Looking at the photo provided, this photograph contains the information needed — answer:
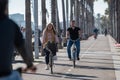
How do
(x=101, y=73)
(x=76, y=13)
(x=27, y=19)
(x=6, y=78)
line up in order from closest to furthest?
(x=6, y=78) → (x=101, y=73) → (x=27, y=19) → (x=76, y=13)

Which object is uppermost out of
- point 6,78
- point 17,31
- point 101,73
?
point 17,31

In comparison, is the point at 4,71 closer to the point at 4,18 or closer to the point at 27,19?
the point at 4,18

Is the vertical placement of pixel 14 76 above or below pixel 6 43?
below

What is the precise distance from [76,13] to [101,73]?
2052 inches

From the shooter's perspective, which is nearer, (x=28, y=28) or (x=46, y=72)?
(x=46, y=72)

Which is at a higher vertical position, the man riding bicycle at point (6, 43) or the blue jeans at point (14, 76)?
the man riding bicycle at point (6, 43)

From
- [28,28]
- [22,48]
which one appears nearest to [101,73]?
[28,28]

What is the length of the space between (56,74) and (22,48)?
10.7 meters

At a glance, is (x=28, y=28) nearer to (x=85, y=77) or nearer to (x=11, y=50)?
(x=85, y=77)

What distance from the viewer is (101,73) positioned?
16.4m

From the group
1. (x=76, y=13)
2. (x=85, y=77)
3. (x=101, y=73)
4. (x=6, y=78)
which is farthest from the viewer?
(x=76, y=13)

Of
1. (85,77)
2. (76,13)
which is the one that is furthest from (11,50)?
(76,13)

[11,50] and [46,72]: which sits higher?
[11,50]

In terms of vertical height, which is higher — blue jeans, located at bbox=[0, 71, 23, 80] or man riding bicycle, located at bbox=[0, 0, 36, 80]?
man riding bicycle, located at bbox=[0, 0, 36, 80]
